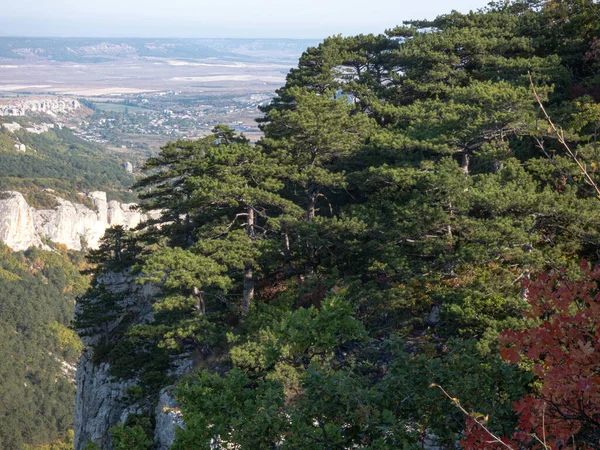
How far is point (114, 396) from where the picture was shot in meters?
16.1

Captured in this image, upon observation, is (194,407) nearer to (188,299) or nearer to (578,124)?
(188,299)

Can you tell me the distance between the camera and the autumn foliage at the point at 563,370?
296cm

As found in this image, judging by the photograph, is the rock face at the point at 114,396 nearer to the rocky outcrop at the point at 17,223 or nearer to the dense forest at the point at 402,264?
the dense forest at the point at 402,264

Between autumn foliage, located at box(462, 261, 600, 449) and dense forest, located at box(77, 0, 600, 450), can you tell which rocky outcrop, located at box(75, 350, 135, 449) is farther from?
autumn foliage, located at box(462, 261, 600, 449)

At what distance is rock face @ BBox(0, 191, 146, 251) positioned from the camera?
78.8 meters

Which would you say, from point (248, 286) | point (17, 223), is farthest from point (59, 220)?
point (248, 286)

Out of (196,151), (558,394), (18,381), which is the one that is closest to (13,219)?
(18,381)

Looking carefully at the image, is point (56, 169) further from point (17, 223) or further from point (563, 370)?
point (563, 370)

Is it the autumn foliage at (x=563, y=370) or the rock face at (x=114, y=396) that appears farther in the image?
the rock face at (x=114, y=396)

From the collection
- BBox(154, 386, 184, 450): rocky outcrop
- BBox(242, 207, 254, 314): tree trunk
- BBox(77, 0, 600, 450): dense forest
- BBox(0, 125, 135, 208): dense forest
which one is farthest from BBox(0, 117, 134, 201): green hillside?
BBox(154, 386, 184, 450): rocky outcrop

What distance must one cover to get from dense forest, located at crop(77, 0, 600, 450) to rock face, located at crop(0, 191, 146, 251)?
62.6m

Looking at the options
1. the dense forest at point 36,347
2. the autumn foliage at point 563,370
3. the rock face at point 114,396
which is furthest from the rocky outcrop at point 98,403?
the dense forest at point 36,347

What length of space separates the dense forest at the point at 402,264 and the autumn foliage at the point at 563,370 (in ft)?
0.05

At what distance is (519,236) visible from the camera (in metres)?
8.69
